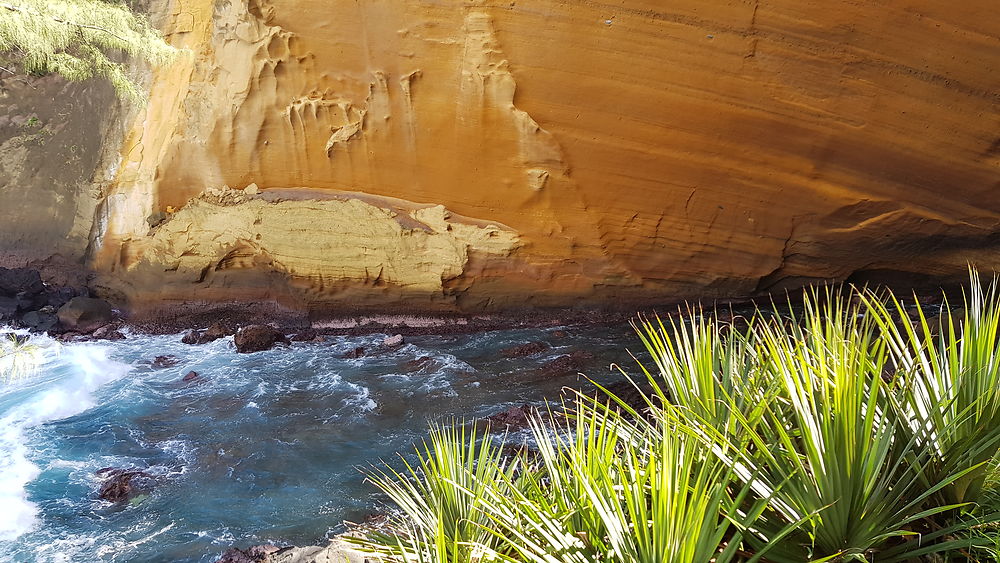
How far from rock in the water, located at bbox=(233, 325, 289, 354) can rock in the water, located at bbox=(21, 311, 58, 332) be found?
3.64 metres

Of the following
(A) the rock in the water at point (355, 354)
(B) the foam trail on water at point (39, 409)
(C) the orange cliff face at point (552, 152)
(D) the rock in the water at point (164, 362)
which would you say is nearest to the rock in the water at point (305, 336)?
(C) the orange cliff face at point (552, 152)

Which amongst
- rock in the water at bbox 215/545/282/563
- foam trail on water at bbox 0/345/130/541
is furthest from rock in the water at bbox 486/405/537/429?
foam trail on water at bbox 0/345/130/541

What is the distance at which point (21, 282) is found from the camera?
12.1m

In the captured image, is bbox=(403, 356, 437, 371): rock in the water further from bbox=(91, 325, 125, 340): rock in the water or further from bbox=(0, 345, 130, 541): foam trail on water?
bbox=(91, 325, 125, 340): rock in the water

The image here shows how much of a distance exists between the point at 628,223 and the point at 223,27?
22.1 feet

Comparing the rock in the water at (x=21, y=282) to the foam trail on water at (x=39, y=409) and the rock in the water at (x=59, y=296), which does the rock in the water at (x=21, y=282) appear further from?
the foam trail on water at (x=39, y=409)

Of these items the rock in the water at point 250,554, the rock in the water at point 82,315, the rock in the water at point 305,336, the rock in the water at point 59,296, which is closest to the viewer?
the rock in the water at point 250,554

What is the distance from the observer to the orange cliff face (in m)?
7.79

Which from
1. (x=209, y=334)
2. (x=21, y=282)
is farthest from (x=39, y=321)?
(x=209, y=334)

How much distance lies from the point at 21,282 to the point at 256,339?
18.5ft

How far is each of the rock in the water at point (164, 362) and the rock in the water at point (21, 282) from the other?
4236 millimetres

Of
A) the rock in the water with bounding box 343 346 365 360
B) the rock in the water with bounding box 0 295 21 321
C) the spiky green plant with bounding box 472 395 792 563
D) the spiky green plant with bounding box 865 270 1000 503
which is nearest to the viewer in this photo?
the spiky green plant with bounding box 472 395 792 563

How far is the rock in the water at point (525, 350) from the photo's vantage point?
30.1 feet

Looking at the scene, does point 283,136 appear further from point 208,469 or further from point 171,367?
point 208,469
